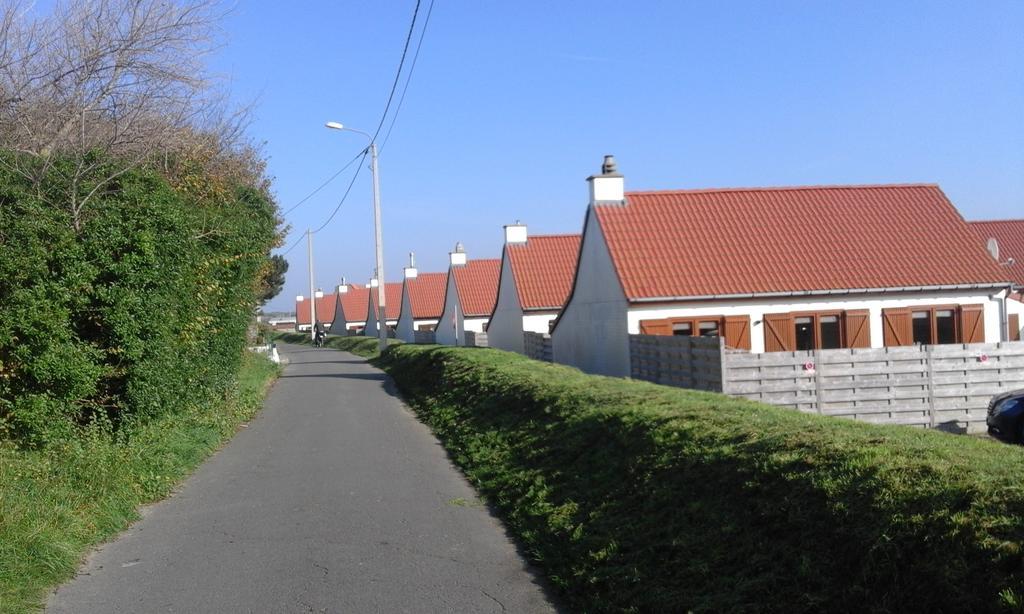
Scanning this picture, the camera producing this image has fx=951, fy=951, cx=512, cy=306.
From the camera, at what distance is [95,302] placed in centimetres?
1130

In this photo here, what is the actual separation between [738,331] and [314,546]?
1590cm

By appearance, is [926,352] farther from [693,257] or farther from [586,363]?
[586,363]

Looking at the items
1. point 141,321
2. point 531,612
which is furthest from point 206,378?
point 531,612

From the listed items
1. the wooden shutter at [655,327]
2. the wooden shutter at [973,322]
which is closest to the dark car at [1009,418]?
the wooden shutter at [655,327]

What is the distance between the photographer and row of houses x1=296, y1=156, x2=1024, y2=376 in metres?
22.4

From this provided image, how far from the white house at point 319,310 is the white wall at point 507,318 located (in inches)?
2705

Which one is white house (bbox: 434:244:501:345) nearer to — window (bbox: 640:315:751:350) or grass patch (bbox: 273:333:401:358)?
grass patch (bbox: 273:333:401:358)

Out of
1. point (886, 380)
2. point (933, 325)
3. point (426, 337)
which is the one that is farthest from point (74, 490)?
point (426, 337)

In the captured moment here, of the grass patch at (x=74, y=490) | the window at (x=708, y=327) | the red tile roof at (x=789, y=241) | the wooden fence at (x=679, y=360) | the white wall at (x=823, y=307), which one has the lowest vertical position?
the grass patch at (x=74, y=490)

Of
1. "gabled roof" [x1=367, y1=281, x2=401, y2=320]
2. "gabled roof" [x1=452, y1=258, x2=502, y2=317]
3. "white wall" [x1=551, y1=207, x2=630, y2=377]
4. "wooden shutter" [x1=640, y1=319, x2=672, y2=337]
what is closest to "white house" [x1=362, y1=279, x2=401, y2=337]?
"gabled roof" [x1=367, y1=281, x2=401, y2=320]

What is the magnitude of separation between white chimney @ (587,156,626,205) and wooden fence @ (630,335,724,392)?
525 centimetres

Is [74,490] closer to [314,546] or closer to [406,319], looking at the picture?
[314,546]

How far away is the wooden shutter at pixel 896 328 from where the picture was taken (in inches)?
891

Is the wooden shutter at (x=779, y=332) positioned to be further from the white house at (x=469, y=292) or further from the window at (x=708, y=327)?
the white house at (x=469, y=292)
